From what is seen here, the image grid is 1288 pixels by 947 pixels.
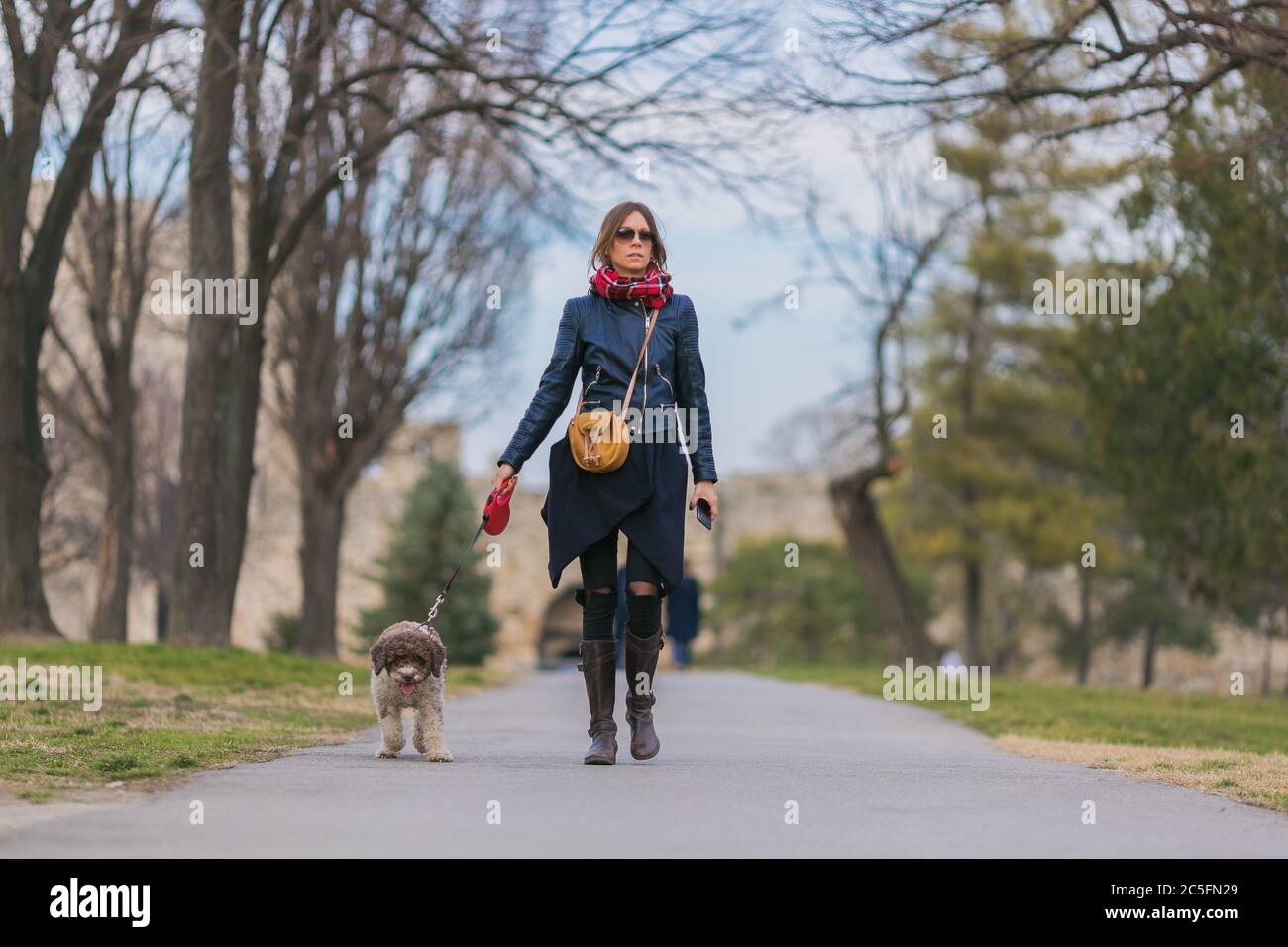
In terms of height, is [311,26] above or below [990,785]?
above

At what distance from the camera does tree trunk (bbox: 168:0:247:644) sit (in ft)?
50.1

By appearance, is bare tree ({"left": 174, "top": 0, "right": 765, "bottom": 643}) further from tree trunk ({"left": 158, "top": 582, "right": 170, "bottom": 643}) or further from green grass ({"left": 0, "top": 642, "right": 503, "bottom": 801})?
tree trunk ({"left": 158, "top": 582, "right": 170, "bottom": 643})

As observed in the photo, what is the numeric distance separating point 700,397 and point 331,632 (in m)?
17.4

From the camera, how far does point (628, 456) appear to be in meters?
6.71

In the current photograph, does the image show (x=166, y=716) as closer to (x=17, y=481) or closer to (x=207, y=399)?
(x=207, y=399)

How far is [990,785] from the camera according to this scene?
20.9 feet

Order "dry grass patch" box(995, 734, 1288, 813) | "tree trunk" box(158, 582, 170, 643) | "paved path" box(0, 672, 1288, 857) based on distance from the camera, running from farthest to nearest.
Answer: "tree trunk" box(158, 582, 170, 643) < "dry grass patch" box(995, 734, 1288, 813) < "paved path" box(0, 672, 1288, 857)

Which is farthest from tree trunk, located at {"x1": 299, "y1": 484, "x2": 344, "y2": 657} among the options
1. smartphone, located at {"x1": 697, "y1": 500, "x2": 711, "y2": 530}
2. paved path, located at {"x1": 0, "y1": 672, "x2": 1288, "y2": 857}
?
smartphone, located at {"x1": 697, "y1": 500, "x2": 711, "y2": 530}

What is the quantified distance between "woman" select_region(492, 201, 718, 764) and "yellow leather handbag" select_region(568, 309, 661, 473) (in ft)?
0.35

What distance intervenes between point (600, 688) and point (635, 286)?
63.7 inches

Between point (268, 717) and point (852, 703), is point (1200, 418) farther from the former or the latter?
point (268, 717)

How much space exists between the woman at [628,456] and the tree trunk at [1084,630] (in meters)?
29.9
